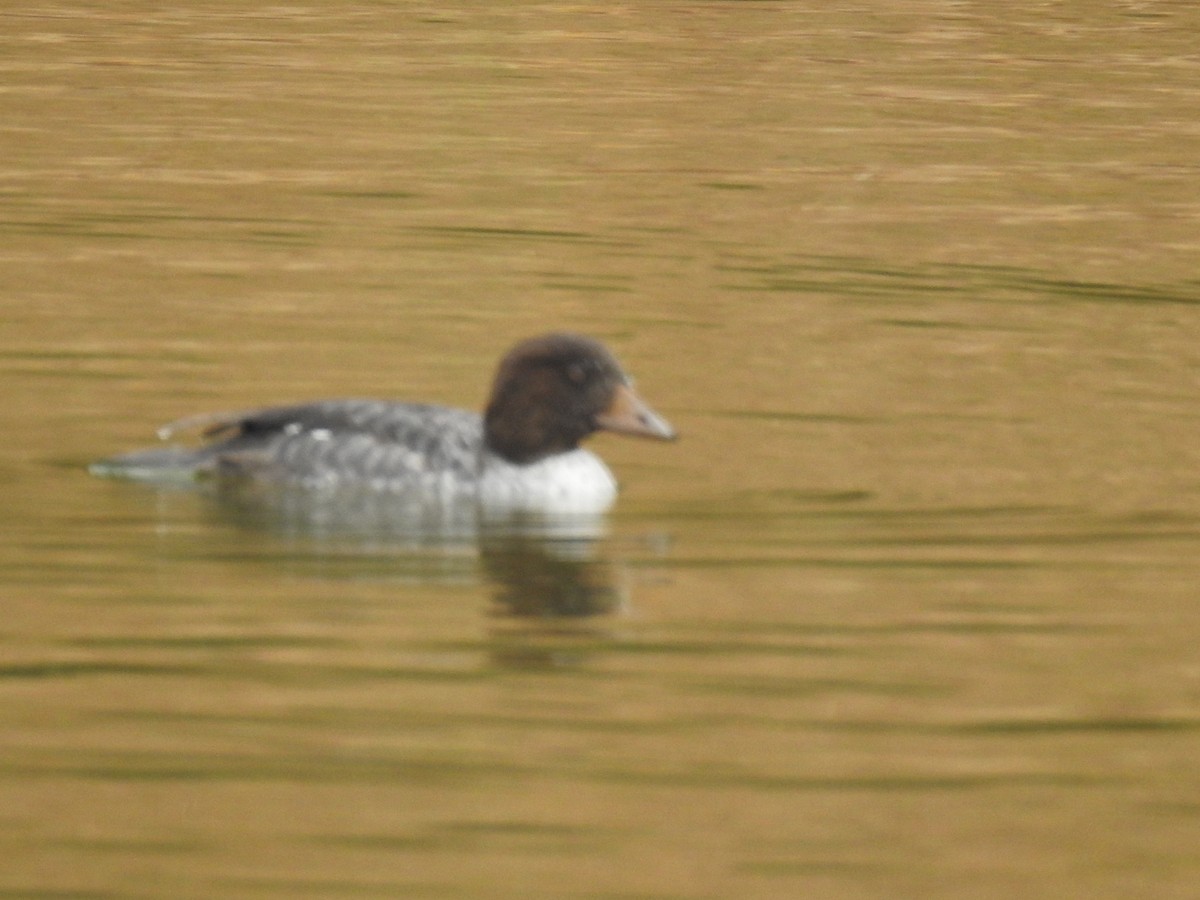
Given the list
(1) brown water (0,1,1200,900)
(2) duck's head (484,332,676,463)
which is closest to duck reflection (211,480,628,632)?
(1) brown water (0,1,1200,900)

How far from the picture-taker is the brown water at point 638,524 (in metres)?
8.16

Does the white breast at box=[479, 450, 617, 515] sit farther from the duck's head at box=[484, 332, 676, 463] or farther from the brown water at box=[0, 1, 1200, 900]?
the brown water at box=[0, 1, 1200, 900]

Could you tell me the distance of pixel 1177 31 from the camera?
34.1 m

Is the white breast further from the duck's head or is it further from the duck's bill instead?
the duck's bill

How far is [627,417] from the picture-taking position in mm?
12602

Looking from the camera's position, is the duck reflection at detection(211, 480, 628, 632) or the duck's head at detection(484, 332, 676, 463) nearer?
the duck reflection at detection(211, 480, 628, 632)

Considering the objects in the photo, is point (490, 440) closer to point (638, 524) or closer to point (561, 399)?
point (561, 399)

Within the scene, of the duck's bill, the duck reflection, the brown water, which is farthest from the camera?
the duck's bill

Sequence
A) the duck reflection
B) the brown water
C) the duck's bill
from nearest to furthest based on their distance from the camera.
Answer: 1. the brown water
2. the duck reflection
3. the duck's bill

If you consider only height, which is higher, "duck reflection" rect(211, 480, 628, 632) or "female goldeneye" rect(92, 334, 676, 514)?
"female goldeneye" rect(92, 334, 676, 514)

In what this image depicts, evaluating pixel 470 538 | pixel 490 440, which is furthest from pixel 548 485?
pixel 470 538

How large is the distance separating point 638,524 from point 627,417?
1.93 ft

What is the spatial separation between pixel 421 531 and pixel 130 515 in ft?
3.61

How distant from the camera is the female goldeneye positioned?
496 inches
